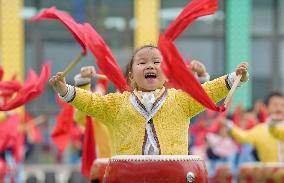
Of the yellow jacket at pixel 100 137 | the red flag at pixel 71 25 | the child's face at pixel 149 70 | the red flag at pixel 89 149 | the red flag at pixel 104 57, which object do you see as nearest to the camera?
the child's face at pixel 149 70

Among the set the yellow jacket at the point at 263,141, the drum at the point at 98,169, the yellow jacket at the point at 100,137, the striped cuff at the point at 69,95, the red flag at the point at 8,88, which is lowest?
the yellow jacket at the point at 263,141

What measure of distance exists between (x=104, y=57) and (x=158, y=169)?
4.60ft

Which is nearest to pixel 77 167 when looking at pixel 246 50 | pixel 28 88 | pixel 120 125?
pixel 246 50

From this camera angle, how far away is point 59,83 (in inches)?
213

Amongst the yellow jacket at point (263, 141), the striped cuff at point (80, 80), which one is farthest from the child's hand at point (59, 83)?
the yellow jacket at point (263, 141)

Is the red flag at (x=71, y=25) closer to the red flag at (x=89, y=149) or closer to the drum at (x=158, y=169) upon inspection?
the drum at (x=158, y=169)

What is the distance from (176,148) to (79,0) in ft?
46.5

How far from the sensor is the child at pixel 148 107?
545 cm

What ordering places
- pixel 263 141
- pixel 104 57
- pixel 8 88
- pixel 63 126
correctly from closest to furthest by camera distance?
pixel 104 57, pixel 8 88, pixel 63 126, pixel 263 141

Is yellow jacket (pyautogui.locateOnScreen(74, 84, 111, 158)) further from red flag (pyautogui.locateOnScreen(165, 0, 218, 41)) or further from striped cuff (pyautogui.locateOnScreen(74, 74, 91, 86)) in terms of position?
red flag (pyautogui.locateOnScreen(165, 0, 218, 41))

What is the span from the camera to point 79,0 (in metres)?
19.5

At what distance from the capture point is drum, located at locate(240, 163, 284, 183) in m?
9.27

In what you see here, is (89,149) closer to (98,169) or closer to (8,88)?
(98,169)

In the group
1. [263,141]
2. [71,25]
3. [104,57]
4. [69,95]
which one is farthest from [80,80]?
[263,141]
